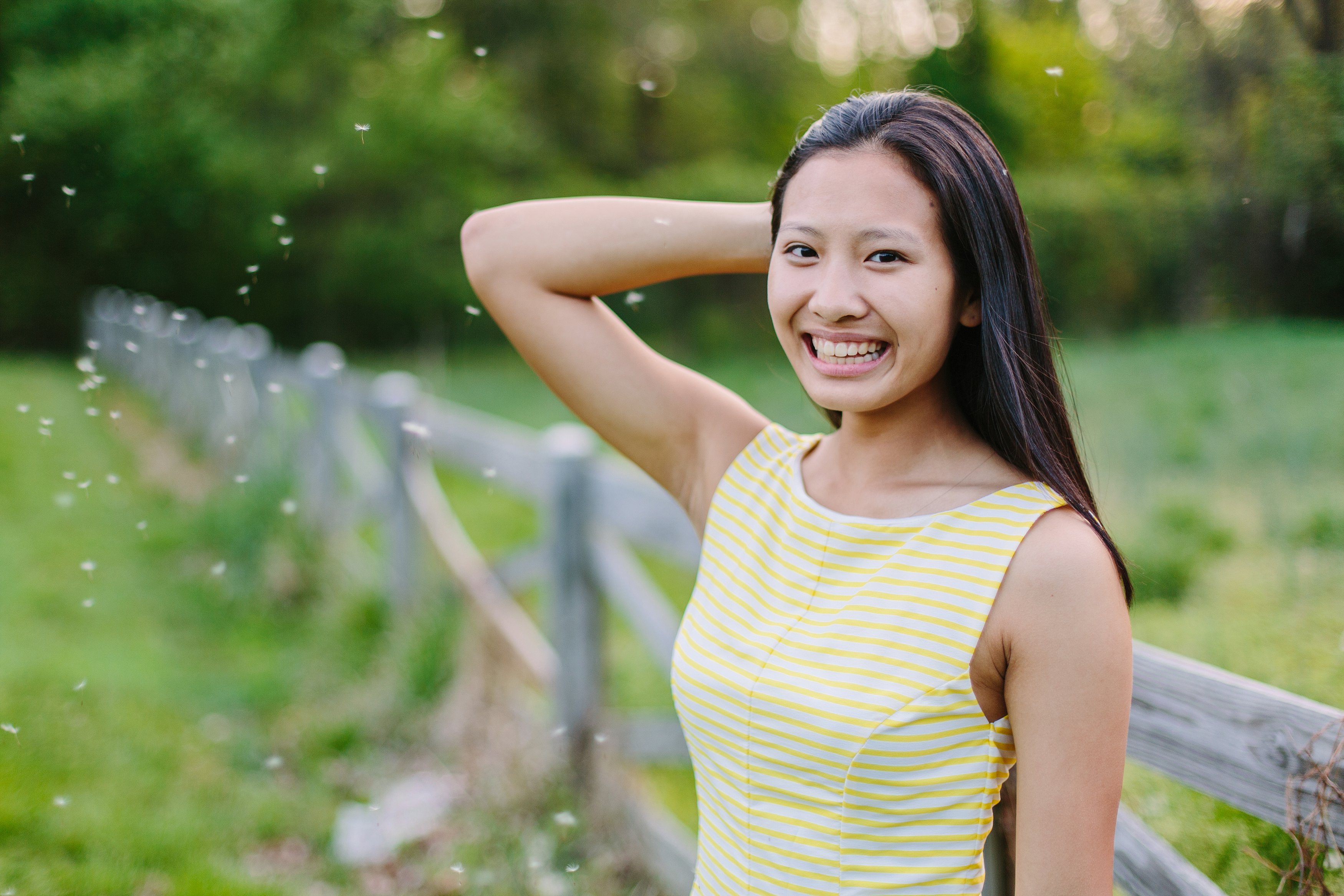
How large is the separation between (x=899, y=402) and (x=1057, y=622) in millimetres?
440

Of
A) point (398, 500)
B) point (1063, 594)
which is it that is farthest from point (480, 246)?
point (398, 500)

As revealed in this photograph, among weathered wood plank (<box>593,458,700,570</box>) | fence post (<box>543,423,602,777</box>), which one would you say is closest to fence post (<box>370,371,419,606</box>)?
fence post (<box>543,423,602,777</box>)

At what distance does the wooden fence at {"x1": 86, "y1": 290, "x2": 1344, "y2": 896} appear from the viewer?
1459mm

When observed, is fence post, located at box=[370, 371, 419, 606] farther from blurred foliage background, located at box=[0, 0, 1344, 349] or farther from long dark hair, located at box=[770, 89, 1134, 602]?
long dark hair, located at box=[770, 89, 1134, 602]

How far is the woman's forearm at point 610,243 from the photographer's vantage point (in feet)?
5.80

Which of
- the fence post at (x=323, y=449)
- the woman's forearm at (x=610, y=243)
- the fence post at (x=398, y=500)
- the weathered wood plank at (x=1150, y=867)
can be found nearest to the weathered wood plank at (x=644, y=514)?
the woman's forearm at (x=610, y=243)

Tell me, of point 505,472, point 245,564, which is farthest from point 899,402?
point 245,564

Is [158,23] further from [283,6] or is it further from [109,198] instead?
[283,6]

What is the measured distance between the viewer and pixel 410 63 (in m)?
19.2

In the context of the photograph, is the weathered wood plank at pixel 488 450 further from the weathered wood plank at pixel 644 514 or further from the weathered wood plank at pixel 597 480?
the weathered wood plank at pixel 644 514

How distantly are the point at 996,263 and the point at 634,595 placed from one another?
2110mm

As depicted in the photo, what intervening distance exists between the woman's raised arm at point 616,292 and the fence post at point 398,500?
326cm

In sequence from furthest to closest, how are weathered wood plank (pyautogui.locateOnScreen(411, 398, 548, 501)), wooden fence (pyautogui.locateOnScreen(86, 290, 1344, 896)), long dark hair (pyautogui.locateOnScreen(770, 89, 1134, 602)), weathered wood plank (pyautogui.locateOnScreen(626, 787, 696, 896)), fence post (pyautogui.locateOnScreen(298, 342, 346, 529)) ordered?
fence post (pyautogui.locateOnScreen(298, 342, 346, 529))
weathered wood plank (pyautogui.locateOnScreen(411, 398, 548, 501))
weathered wood plank (pyautogui.locateOnScreen(626, 787, 696, 896))
wooden fence (pyautogui.locateOnScreen(86, 290, 1344, 896))
long dark hair (pyautogui.locateOnScreen(770, 89, 1134, 602))

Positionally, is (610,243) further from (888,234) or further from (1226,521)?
(1226,521)
